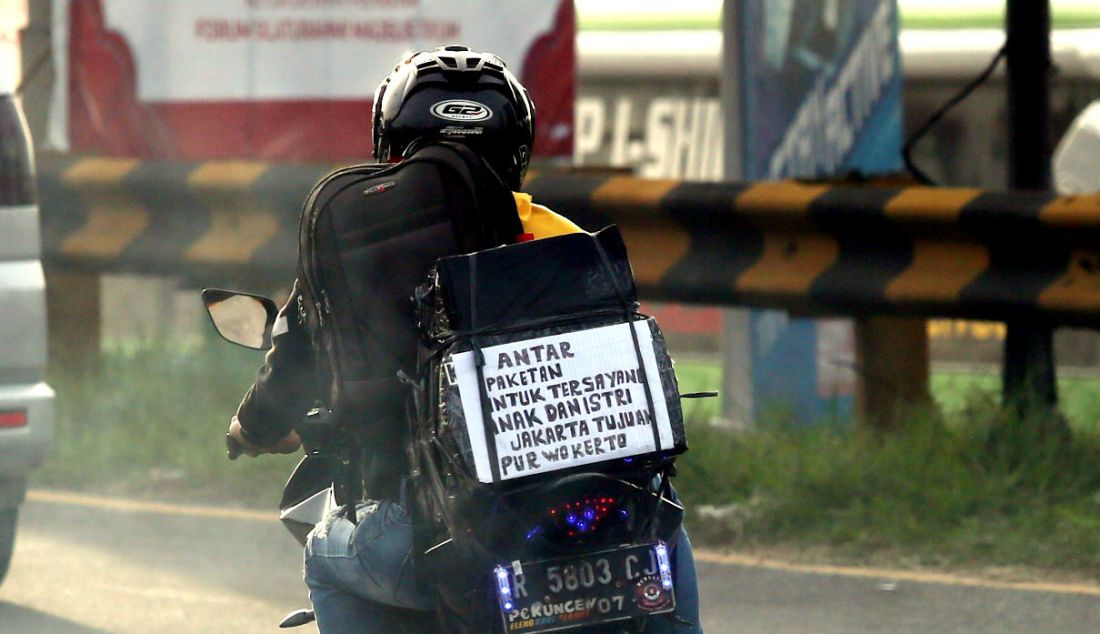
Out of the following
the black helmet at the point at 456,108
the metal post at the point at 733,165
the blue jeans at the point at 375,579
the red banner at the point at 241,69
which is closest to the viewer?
the blue jeans at the point at 375,579

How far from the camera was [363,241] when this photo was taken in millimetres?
2834

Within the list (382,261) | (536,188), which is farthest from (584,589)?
(536,188)

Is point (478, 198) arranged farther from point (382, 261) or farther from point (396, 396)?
point (396, 396)

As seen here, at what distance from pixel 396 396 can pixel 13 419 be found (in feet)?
10.9

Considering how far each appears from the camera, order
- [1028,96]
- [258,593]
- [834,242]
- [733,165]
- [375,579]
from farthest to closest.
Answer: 1. [733,165]
2. [1028,96]
3. [834,242]
4. [258,593]
5. [375,579]

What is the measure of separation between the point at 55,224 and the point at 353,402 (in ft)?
23.2

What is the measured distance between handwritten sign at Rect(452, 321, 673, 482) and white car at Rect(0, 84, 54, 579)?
3.55m

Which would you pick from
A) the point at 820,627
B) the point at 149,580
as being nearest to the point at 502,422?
the point at 820,627

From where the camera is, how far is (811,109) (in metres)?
9.49

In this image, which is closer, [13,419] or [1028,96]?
[13,419]

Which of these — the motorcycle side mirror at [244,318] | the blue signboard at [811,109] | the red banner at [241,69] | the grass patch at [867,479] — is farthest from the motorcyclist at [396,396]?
the red banner at [241,69]

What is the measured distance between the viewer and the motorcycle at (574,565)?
8.25 ft

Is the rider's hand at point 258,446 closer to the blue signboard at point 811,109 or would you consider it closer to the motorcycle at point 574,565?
the motorcycle at point 574,565

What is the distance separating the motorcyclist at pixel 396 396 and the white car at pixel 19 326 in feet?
9.47
